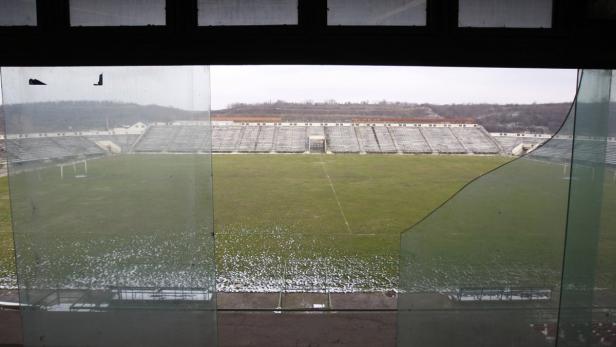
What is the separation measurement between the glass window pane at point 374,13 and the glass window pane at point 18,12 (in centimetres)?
80

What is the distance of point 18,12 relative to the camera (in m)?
1.19

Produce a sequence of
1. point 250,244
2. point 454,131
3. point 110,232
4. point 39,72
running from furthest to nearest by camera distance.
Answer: point 454,131
point 250,244
point 110,232
point 39,72

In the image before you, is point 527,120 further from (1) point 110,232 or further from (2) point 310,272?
(1) point 110,232

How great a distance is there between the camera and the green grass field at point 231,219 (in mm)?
1407

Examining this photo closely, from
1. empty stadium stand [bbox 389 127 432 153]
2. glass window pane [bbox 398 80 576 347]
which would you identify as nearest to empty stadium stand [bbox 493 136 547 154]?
empty stadium stand [bbox 389 127 432 153]

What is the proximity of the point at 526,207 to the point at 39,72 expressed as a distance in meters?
1.58

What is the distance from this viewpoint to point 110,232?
4.70 feet

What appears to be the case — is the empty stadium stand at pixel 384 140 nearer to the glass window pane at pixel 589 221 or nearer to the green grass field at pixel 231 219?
the green grass field at pixel 231 219

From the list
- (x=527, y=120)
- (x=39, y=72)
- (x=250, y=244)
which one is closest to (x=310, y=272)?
(x=250, y=244)

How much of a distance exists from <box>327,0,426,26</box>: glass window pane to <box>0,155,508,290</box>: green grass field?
2.04 ft

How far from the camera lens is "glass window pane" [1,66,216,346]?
1338mm

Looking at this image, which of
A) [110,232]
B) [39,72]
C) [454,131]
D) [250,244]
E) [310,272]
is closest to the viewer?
[39,72]

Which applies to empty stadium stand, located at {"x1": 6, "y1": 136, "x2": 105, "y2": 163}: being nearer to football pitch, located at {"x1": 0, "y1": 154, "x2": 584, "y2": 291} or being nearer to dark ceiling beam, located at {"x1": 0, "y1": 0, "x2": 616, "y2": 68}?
football pitch, located at {"x1": 0, "y1": 154, "x2": 584, "y2": 291}

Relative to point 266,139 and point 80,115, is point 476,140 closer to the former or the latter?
point 266,139
